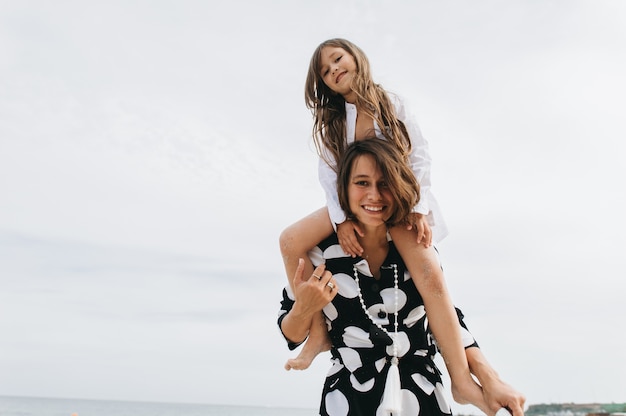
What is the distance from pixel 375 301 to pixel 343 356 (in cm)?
34

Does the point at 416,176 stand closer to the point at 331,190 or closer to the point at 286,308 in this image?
the point at 331,190

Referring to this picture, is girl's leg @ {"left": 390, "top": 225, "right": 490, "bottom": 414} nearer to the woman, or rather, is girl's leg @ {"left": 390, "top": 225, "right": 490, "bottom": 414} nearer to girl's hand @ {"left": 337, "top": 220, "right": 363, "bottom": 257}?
the woman

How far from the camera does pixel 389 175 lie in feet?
9.37

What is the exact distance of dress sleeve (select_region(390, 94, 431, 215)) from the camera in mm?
3226

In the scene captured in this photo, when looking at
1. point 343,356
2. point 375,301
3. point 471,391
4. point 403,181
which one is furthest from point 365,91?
point 471,391

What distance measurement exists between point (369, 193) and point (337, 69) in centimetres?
138

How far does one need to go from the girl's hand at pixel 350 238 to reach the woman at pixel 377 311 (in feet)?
0.14

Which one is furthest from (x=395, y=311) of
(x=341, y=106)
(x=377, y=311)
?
(x=341, y=106)

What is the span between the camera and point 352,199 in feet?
9.69

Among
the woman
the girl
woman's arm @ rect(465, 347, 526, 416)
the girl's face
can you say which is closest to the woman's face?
the woman

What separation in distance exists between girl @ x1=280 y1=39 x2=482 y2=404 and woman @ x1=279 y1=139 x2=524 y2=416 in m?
0.04

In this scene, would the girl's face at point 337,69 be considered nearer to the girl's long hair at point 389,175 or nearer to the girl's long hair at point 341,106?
the girl's long hair at point 341,106

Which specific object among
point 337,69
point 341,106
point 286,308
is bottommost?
point 286,308

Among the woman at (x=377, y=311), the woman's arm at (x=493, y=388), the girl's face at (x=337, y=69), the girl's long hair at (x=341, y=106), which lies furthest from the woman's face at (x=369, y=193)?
the girl's face at (x=337, y=69)
